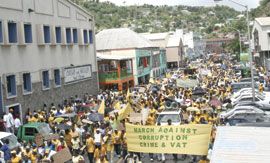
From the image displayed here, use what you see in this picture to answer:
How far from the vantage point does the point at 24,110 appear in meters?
29.0

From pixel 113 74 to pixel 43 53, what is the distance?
1652 cm

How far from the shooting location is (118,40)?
6431 cm

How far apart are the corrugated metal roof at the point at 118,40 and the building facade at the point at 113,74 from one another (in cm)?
906

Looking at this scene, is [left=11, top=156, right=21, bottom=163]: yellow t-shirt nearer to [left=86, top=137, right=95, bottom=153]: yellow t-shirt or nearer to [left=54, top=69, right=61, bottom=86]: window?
[left=86, top=137, right=95, bottom=153]: yellow t-shirt

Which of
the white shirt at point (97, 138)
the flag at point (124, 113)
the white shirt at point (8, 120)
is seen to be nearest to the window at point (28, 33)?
the white shirt at point (8, 120)

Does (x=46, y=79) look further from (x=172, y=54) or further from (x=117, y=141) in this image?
(x=172, y=54)

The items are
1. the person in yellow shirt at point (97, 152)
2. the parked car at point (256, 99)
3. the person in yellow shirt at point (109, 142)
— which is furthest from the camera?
the parked car at point (256, 99)

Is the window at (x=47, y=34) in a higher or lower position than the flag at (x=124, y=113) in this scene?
higher

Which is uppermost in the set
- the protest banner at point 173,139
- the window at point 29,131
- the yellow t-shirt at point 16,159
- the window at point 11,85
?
the window at point 11,85

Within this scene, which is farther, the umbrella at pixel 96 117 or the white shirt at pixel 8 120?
the white shirt at pixel 8 120

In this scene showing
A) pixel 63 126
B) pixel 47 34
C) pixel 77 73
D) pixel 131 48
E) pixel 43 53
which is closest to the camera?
pixel 63 126

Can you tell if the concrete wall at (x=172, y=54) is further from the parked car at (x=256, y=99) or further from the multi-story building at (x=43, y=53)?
the parked car at (x=256, y=99)

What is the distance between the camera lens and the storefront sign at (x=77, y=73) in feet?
119

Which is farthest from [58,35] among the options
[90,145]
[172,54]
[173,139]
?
[172,54]
